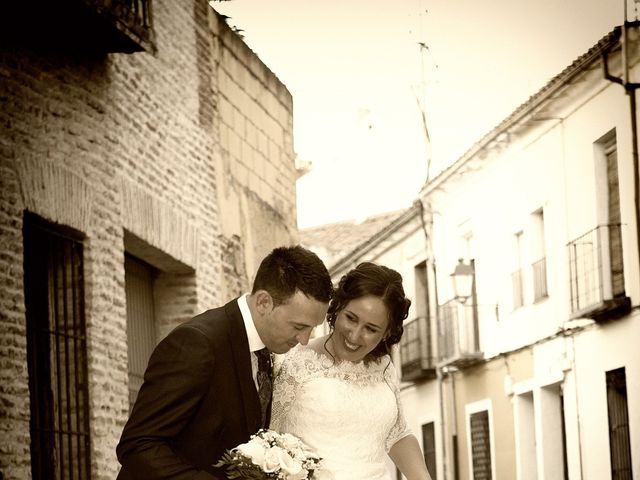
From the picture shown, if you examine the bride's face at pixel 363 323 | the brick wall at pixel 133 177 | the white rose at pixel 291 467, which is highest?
the brick wall at pixel 133 177

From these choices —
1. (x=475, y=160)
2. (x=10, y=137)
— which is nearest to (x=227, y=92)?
(x=10, y=137)

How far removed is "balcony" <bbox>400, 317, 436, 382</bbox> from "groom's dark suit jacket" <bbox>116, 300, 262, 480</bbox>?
820 inches

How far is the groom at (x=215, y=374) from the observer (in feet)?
13.4

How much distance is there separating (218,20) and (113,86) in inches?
113

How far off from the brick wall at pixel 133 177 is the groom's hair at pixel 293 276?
308cm

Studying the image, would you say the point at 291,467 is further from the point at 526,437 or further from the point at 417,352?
the point at 417,352

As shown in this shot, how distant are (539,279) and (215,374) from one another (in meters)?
16.6

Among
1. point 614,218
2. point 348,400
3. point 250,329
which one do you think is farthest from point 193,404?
point 614,218

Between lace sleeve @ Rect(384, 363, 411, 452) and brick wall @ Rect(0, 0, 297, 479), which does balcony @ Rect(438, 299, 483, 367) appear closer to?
brick wall @ Rect(0, 0, 297, 479)

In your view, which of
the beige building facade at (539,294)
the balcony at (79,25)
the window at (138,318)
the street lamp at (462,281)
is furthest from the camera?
the street lamp at (462,281)

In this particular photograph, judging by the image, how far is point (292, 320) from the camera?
4.35 meters

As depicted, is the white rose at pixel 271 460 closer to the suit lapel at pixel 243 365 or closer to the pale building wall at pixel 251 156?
the suit lapel at pixel 243 365

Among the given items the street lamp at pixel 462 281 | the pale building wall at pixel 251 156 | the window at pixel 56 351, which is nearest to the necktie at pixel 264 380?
the window at pixel 56 351

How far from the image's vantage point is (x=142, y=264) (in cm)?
1003
